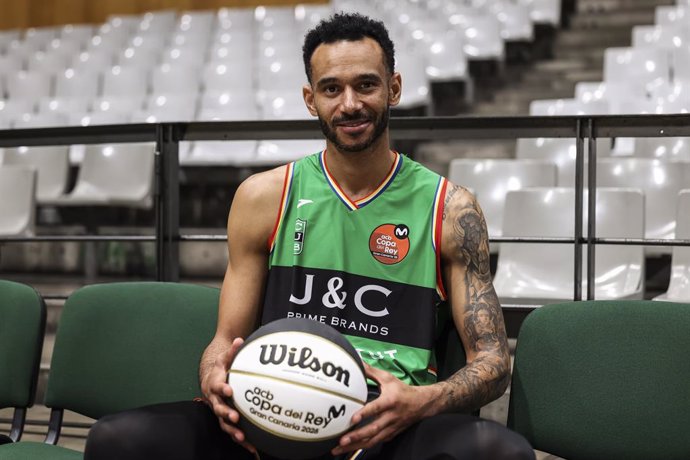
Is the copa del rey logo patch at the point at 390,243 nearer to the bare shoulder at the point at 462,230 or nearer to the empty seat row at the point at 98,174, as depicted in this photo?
the bare shoulder at the point at 462,230

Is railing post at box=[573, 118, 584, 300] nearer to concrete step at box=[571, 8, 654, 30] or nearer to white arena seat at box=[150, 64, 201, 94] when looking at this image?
white arena seat at box=[150, 64, 201, 94]

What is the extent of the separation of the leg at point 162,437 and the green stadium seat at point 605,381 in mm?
603

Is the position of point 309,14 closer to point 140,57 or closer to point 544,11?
point 140,57

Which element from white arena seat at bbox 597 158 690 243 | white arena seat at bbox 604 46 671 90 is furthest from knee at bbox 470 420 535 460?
white arena seat at bbox 604 46 671 90

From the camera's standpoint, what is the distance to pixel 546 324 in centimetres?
189

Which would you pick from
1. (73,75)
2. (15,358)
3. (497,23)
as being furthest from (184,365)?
(73,75)

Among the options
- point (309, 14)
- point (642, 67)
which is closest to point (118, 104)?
point (309, 14)

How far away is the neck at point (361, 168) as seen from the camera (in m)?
1.89

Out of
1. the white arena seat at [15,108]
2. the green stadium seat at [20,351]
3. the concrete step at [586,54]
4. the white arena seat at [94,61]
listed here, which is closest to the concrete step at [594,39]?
the concrete step at [586,54]

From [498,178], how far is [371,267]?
2.01m

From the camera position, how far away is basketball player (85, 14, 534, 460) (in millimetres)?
1812

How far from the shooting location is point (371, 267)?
1.86 m

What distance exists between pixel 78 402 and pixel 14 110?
15.1 feet

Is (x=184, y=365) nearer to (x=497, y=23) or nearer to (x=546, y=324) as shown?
(x=546, y=324)
